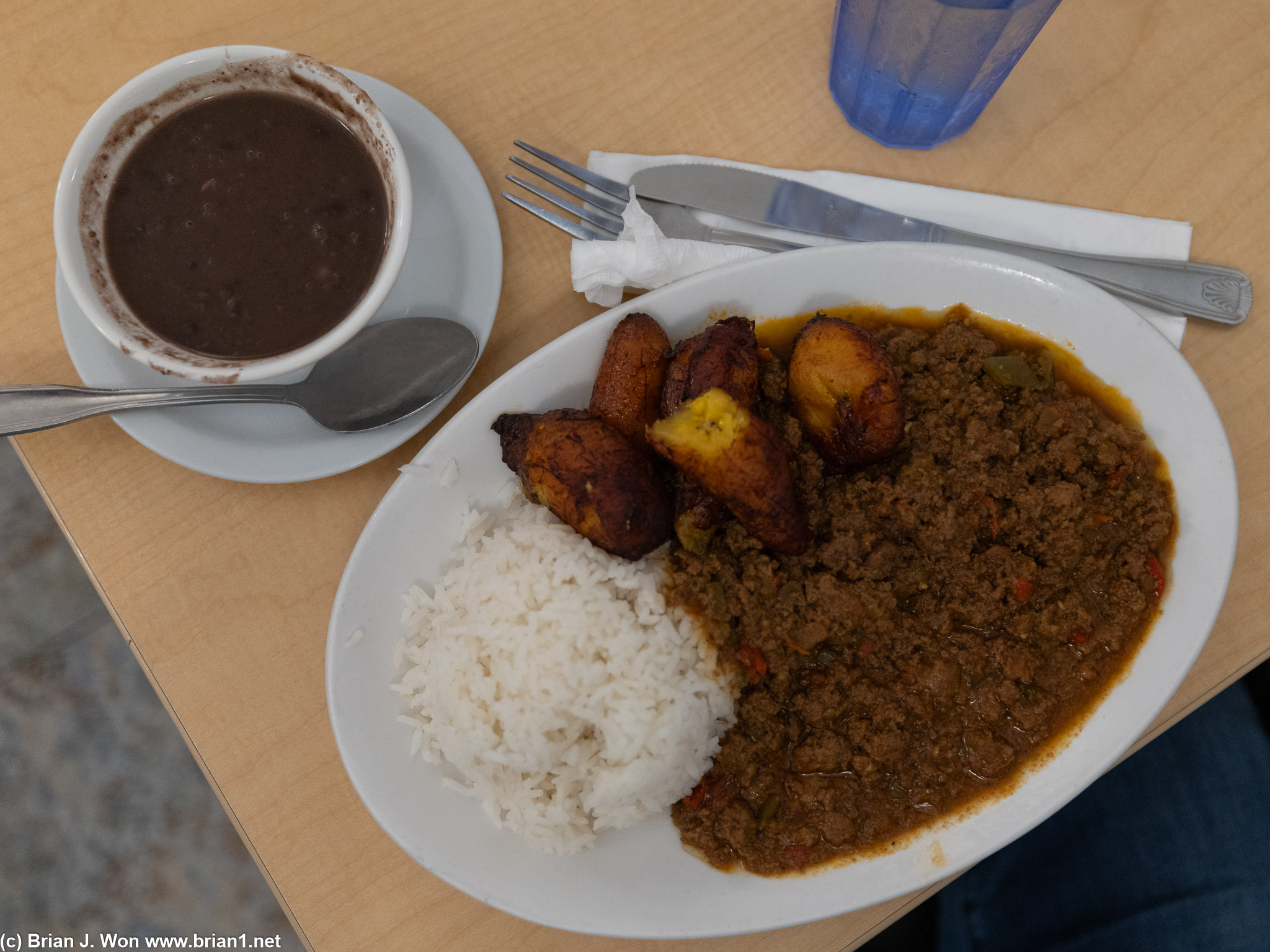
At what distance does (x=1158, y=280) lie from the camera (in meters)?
1.64

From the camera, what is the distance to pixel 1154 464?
1538 mm

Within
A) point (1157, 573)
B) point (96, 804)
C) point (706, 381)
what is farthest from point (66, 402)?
point (1157, 573)

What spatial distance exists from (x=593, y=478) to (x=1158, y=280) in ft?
4.08

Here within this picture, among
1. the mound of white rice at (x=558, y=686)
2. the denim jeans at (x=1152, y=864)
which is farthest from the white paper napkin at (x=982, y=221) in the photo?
the denim jeans at (x=1152, y=864)

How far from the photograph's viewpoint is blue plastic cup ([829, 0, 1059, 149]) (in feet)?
4.64

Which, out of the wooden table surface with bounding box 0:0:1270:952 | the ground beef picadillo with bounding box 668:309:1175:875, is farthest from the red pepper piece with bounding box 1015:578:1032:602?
the wooden table surface with bounding box 0:0:1270:952

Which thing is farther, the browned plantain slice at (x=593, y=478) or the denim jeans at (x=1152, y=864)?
the denim jeans at (x=1152, y=864)

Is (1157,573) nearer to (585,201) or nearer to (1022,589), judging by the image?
(1022,589)

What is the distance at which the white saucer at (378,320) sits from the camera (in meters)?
1.55

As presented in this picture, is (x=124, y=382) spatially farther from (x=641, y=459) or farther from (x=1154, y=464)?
(x=1154, y=464)

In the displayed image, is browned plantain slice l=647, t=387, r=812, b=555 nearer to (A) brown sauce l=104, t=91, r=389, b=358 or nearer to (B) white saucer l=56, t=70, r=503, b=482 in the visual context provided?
(B) white saucer l=56, t=70, r=503, b=482

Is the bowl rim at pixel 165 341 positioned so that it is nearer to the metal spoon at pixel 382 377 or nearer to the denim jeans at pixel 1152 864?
the metal spoon at pixel 382 377

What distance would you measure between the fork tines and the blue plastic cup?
0.53 m

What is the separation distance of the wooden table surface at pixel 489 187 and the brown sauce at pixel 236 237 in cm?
39
